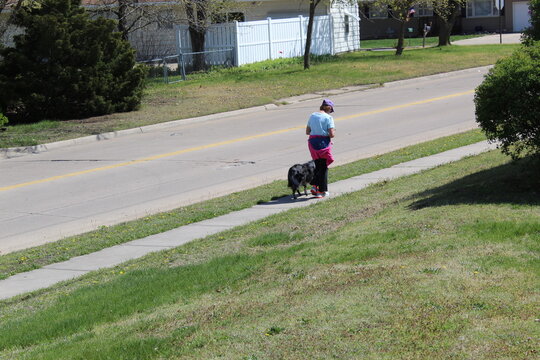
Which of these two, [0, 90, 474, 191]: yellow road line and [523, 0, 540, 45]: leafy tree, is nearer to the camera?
[523, 0, 540, 45]: leafy tree

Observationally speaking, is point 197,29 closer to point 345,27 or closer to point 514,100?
point 345,27

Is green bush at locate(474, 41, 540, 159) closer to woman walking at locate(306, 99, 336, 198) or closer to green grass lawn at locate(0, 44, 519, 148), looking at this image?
woman walking at locate(306, 99, 336, 198)

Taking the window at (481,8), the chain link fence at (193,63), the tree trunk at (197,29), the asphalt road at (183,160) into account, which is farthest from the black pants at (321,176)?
the window at (481,8)

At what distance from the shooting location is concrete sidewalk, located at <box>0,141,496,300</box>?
9574 mm

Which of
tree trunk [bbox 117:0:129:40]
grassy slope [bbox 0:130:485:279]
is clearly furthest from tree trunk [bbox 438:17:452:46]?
grassy slope [bbox 0:130:485:279]

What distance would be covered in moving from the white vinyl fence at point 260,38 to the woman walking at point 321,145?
78.7ft

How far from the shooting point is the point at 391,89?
30500 millimetres

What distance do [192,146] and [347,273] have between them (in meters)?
13.0

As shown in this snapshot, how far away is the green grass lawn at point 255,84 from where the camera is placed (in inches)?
909

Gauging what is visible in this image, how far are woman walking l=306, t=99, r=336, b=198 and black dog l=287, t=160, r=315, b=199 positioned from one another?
0.40 feet

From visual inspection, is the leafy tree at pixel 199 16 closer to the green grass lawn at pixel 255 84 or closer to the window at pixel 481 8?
the green grass lawn at pixel 255 84

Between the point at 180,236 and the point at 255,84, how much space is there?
2062cm

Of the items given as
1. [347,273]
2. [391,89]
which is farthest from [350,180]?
[391,89]

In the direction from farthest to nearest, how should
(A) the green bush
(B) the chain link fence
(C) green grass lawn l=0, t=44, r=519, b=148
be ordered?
(B) the chain link fence
(C) green grass lawn l=0, t=44, r=519, b=148
(A) the green bush
